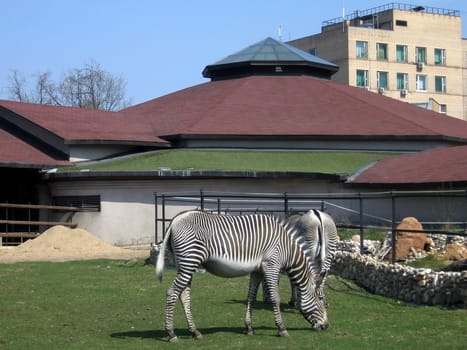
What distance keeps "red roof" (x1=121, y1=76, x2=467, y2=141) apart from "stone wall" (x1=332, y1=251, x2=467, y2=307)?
62.8 feet

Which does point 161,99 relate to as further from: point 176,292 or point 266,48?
point 176,292

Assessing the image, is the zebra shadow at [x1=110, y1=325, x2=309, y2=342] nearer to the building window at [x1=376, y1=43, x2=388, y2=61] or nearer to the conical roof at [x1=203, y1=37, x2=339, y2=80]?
the conical roof at [x1=203, y1=37, x2=339, y2=80]

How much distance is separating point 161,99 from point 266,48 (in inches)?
264

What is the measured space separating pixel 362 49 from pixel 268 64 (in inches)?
1903

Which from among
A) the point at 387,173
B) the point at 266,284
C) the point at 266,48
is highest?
the point at 266,48

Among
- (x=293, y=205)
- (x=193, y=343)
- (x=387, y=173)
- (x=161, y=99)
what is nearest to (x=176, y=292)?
(x=193, y=343)

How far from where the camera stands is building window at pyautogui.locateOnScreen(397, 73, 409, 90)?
9662 cm

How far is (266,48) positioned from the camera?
49.3 m

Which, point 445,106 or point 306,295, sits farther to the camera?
point 445,106

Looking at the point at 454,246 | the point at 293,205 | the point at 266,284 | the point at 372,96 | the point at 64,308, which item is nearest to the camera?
the point at 266,284

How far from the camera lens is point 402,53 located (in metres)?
97.2

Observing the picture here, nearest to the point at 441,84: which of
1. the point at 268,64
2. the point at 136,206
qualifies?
the point at 268,64

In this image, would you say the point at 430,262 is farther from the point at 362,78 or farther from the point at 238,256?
the point at 362,78

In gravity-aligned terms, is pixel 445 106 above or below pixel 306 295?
above
